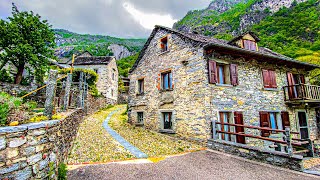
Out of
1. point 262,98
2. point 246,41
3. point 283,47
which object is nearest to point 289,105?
point 262,98

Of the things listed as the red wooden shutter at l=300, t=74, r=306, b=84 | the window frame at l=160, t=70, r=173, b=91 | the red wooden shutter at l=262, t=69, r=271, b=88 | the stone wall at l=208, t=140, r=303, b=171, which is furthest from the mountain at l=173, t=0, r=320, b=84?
the stone wall at l=208, t=140, r=303, b=171

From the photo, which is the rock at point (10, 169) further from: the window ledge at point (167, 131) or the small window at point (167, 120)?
the small window at point (167, 120)

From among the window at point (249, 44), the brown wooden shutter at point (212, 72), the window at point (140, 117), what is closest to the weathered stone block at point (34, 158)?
the brown wooden shutter at point (212, 72)

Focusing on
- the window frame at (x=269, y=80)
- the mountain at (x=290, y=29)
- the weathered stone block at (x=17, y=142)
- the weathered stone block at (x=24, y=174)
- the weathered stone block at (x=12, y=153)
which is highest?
the mountain at (x=290, y=29)

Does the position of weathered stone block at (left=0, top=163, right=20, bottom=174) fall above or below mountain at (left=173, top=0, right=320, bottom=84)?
below

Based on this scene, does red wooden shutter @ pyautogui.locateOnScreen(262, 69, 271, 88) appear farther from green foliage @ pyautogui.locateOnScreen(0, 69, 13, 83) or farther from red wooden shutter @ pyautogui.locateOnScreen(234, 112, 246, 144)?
green foliage @ pyautogui.locateOnScreen(0, 69, 13, 83)

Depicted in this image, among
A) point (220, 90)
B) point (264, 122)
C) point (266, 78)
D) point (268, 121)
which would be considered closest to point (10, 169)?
point (220, 90)

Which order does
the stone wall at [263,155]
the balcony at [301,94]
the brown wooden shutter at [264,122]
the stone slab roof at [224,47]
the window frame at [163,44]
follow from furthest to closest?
1. the window frame at [163,44]
2. the balcony at [301,94]
3. the brown wooden shutter at [264,122]
4. the stone slab roof at [224,47]
5. the stone wall at [263,155]

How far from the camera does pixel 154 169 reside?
525 centimetres

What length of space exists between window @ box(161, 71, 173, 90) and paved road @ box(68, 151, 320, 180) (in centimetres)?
589

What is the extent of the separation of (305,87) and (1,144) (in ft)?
48.8

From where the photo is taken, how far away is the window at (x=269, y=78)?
10669 mm

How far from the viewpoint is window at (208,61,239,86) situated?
9.05 m

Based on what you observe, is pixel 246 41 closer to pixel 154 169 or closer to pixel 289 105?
pixel 289 105
